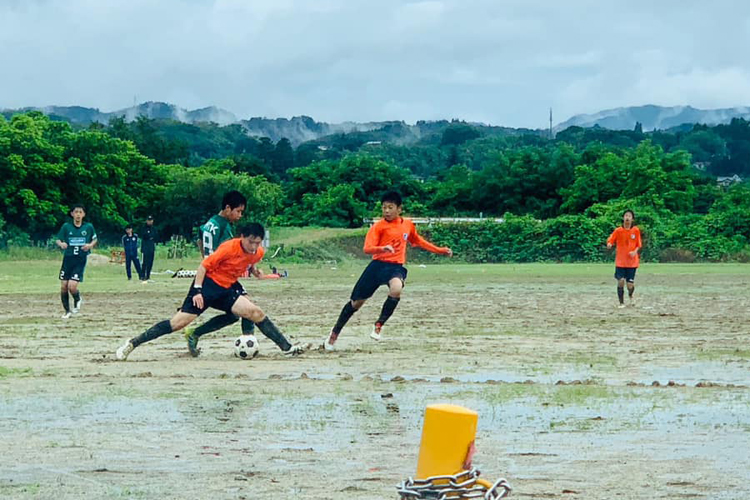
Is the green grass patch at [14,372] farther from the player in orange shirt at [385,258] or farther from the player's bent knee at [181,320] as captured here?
the player in orange shirt at [385,258]

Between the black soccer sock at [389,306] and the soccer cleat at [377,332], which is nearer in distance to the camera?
the black soccer sock at [389,306]

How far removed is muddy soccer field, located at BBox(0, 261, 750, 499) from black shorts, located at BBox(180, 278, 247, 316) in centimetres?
59

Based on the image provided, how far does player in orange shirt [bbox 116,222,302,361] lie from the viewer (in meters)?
14.0

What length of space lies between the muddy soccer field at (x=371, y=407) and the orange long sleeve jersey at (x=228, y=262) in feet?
2.97

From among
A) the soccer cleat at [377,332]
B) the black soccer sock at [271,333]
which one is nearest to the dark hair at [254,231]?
the black soccer sock at [271,333]

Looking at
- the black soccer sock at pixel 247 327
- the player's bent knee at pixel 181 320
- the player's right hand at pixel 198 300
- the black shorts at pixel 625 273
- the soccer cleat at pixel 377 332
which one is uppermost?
the black shorts at pixel 625 273

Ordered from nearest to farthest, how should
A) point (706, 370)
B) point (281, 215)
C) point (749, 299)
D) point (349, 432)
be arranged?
point (349, 432), point (706, 370), point (749, 299), point (281, 215)

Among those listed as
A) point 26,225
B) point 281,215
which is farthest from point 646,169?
point 26,225

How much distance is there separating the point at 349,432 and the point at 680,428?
2289mm

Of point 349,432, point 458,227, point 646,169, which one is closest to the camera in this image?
point 349,432

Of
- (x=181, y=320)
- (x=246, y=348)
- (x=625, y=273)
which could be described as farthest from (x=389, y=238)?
(x=625, y=273)

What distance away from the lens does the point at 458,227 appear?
72.0 m

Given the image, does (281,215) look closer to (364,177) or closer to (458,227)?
(364,177)

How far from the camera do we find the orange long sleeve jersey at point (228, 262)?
46.5ft
